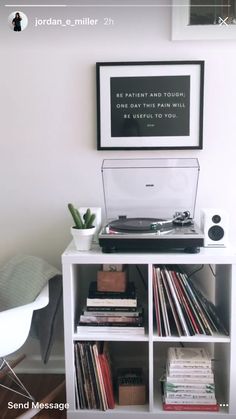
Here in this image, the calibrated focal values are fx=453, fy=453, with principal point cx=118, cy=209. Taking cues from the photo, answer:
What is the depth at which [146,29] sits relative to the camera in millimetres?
2111

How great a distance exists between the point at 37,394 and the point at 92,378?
37cm

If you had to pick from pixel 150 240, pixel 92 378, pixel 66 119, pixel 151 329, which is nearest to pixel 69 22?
pixel 66 119

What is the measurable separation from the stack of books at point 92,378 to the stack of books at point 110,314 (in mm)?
83

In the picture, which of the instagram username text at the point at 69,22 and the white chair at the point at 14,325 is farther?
the instagram username text at the point at 69,22

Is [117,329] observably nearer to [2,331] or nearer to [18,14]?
[2,331]

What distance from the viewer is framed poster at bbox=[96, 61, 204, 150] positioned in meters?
2.12

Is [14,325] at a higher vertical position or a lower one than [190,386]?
higher

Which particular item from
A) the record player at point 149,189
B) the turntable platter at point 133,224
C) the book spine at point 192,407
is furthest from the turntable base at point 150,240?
the book spine at point 192,407

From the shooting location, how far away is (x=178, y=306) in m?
1.87

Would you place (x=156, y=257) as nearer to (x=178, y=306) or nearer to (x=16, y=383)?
(x=178, y=306)

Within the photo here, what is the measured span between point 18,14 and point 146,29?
1.97ft

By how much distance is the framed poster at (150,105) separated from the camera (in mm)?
2121

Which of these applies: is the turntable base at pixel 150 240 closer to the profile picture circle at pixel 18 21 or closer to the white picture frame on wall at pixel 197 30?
Answer: the white picture frame on wall at pixel 197 30

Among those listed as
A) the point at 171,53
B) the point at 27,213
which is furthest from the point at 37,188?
the point at 171,53
